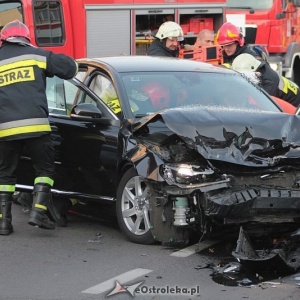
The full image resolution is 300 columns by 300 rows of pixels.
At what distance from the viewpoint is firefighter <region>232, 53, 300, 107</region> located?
10.3m

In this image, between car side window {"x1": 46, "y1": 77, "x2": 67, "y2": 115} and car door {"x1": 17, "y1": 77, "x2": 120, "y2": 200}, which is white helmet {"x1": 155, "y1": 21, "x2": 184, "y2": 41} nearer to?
car side window {"x1": 46, "y1": 77, "x2": 67, "y2": 115}

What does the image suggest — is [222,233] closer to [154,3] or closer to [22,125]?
[22,125]

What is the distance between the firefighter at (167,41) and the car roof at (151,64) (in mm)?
3142

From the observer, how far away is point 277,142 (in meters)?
7.15

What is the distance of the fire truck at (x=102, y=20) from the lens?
46.4 ft

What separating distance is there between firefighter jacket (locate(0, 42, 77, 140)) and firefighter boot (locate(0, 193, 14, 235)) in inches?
21.5

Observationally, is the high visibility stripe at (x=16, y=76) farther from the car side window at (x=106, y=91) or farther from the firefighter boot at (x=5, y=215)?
the firefighter boot at (x=5, y=215)

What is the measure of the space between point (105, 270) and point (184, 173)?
970 mm

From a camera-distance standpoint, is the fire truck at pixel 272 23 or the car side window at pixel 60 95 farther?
the fire truck at pixel 272 23

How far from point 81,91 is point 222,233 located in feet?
6.91

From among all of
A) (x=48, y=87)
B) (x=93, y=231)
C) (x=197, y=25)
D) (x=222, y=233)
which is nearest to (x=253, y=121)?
(x=222, y=233)

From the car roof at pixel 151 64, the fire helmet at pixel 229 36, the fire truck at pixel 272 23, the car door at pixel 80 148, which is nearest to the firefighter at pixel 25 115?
the car door at pixel 80 148

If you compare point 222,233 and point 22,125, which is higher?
point 22,125

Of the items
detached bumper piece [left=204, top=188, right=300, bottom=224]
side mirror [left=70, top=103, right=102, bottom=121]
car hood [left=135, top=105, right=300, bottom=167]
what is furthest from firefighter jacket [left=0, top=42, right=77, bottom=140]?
detached bumper piece [left=204, top=188, right=300, bottom=224]
